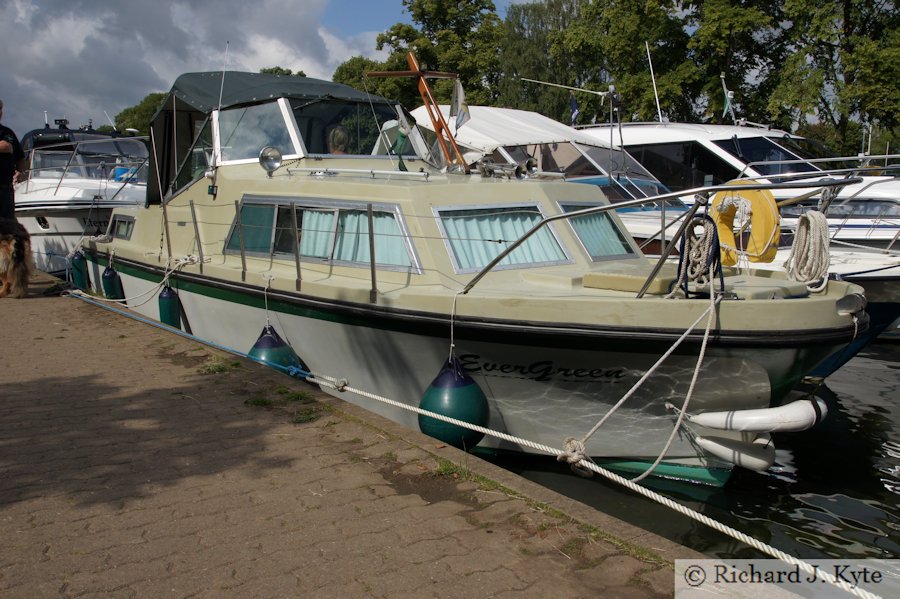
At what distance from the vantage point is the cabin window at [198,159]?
8.32 metres

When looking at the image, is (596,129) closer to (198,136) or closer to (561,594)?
(198,136)

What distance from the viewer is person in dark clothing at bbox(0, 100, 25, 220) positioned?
9.66 m

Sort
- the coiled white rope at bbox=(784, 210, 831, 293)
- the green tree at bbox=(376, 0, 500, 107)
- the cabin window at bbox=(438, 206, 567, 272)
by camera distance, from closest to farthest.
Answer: the coiled white rope at bbox=(784, 210, 831, 293) < the cabin window at bbox=(438, 206, 567, 272) < the green tree at bbox=(376, 0, 500, 107)

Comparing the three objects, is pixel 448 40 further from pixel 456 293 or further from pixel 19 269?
pixel 456 293

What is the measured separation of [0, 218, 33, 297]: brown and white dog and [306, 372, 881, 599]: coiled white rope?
601 cm

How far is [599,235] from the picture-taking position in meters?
6.83

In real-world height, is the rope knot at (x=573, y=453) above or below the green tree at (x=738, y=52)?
below

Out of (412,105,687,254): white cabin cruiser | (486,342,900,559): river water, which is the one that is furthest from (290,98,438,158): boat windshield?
(486,342,900,559): river water

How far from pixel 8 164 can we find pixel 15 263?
136 cm

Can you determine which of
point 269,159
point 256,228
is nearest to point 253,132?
point 269,159

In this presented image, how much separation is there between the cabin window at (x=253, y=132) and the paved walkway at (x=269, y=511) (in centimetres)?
322

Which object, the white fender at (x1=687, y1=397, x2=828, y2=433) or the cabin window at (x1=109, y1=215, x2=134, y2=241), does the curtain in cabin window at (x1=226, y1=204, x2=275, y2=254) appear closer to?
the cabin window at (x1=109, y1=215, x2=134, y2=241)

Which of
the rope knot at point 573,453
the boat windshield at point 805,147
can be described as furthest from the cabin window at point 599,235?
the boat windshield at point 805,147

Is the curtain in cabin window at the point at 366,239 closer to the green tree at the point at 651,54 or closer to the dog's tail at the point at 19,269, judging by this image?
the dog's tail at the point at 19,269
